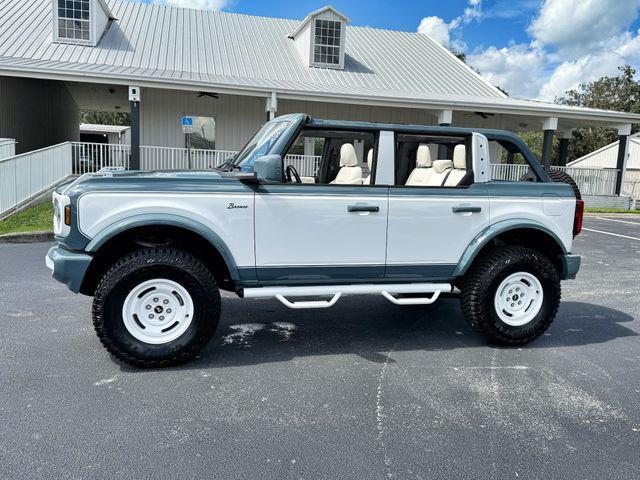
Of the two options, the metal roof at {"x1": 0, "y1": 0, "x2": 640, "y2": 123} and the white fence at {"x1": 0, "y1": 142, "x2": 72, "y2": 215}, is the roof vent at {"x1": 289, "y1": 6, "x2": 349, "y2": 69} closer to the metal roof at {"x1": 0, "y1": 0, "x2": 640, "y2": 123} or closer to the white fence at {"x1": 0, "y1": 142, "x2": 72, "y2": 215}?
the metal roof at {"x1": 0, "y1": 0, "x2": 640, "y2": 123}

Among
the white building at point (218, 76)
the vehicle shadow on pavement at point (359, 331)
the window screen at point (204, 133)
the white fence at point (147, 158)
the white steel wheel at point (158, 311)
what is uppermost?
the white building at point (218, 76)

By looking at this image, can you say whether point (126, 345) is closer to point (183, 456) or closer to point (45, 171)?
point (183, 456)

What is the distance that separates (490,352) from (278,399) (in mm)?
→ 2162

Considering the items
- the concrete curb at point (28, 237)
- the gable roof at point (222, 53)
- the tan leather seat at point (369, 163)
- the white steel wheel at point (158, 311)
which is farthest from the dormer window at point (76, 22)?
the white steel wheel at point (158, 311)

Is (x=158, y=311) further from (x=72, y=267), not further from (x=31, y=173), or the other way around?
(x=31, y=173)

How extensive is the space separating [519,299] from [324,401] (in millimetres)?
2344

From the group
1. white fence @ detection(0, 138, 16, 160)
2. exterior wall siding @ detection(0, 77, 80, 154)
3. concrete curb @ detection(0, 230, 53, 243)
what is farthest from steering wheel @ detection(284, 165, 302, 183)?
exterior wall siding @ detection(0, 77, 80, 154)

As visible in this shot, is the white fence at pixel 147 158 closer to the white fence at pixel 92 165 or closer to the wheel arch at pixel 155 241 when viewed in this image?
the white fence at pixel 92 165

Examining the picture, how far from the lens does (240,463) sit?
2867 millimetres

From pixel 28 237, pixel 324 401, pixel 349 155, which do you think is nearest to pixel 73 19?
pixel 28 237

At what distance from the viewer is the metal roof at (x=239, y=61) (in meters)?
15.8

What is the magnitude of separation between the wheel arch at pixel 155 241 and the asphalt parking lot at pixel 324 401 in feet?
2.43

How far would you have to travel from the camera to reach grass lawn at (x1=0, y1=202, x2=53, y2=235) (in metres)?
10.2

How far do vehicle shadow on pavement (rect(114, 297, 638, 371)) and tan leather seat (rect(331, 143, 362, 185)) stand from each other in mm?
1488
